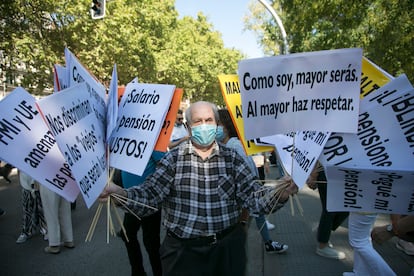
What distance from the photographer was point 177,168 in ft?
7.93

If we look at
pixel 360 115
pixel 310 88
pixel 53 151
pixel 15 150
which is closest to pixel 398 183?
pixel 360 115

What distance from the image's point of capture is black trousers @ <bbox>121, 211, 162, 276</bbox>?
11.6 ft

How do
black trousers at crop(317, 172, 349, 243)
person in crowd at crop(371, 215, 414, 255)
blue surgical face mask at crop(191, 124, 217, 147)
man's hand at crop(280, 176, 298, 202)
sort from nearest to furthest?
1. man's hand at crop(280, 176, 298, 202)
2. person in crowd at crop(371, 215, 414, 255)
3. blue surgical face mask at crop(191, 124, 217, 147)
4. black trousers at crop(317, 172, 349, 243)

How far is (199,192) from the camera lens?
2336mm

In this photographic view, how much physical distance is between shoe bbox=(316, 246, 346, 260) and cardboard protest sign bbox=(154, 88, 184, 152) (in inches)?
114

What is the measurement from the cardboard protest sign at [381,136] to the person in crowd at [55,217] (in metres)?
3.97

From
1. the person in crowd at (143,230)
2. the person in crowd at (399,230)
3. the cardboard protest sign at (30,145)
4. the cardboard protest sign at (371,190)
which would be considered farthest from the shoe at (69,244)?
the cardboard protest sign at (371,190)

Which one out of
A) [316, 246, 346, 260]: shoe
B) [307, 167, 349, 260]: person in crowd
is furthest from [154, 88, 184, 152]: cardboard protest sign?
[316, 246, 346, 260]: shoe

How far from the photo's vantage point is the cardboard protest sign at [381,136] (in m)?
1.81

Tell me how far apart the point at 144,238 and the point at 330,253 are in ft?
7.22

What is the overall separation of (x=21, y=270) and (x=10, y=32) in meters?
10.5

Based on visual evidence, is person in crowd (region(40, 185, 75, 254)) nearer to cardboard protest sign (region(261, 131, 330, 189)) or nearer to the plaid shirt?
the plaid shirt

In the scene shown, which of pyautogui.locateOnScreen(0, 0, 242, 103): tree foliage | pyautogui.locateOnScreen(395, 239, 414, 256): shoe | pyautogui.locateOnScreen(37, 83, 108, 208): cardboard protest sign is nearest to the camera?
pyautogui.locateOnScreen(37, 83, 108, 208): cardboard protest sign

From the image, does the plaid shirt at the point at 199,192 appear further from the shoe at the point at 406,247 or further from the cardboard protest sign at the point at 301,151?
the shoe at the point at 406,247
